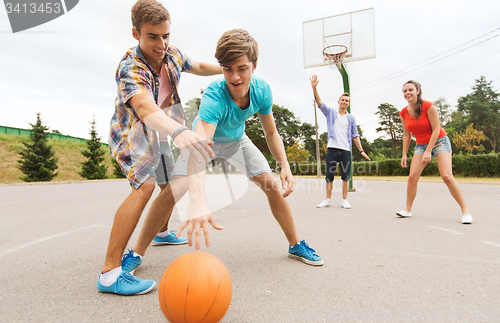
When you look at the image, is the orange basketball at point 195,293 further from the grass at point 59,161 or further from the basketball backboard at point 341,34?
the grass at point 59,161

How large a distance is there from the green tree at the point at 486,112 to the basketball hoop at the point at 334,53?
45.6m

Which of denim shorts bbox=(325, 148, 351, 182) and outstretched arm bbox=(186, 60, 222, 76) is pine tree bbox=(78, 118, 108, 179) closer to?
denim shorts bbox=(325, 148, 351, 182)

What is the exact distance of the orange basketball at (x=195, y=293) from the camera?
159 cm

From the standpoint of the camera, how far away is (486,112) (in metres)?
48.4

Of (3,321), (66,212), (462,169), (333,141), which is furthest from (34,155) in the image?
(462,169)

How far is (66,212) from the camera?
6.21 metres

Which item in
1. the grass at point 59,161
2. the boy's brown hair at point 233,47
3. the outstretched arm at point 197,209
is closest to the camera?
the outstretched arm at point 197,209

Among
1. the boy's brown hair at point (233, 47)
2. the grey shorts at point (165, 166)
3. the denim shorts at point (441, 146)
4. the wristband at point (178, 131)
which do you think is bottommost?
the grey shorts at point (165, 166)

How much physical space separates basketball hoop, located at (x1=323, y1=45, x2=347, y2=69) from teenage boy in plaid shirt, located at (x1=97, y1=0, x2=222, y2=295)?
37.4 ft

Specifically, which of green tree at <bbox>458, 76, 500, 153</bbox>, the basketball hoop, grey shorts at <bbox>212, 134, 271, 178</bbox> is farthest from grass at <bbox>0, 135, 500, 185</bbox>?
green tree at <bbox>458, 76, 500, 153</bbox>

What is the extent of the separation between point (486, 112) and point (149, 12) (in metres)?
59.7

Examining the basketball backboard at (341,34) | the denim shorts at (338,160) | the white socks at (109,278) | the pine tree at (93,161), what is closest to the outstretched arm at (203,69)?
the white socks at (109,278)

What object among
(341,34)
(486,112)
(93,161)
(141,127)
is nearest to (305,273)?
(141,127)

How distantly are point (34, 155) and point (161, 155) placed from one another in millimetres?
28152
